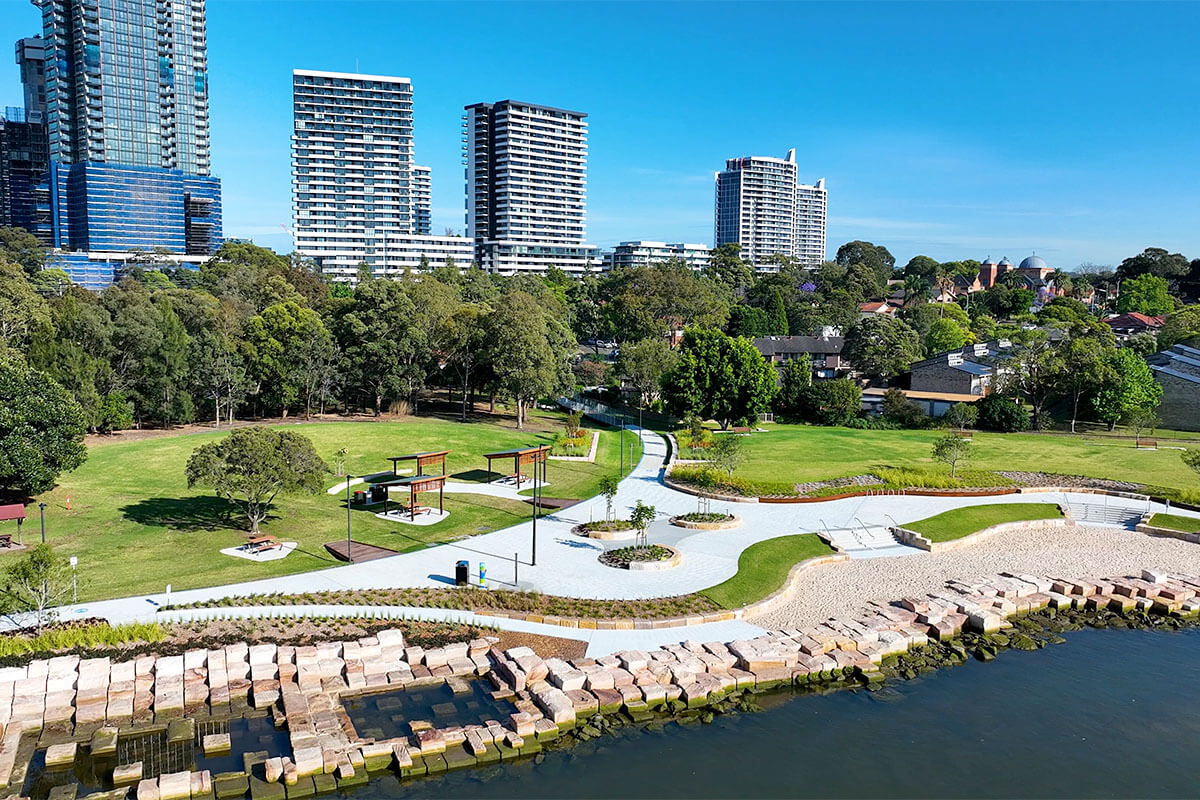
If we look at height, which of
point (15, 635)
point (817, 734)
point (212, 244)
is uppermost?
point (212, 244)

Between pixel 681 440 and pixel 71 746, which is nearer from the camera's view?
pixel 71 746

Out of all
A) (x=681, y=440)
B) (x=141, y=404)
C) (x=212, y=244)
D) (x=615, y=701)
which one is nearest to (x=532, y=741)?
(x=615, y=701)

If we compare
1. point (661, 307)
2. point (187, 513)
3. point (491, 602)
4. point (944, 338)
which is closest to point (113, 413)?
point (187, 513)

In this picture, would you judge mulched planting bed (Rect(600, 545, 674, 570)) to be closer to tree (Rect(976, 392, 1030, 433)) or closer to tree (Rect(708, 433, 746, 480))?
tree (Rect(708, 433, 746, 480))

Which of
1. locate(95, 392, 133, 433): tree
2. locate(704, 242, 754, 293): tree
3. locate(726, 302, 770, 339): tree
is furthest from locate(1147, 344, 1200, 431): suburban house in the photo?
locate(704, 242, 754, 293): tree

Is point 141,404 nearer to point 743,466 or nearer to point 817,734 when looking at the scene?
point 743,466

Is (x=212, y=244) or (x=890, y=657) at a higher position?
(x=212, y=244)

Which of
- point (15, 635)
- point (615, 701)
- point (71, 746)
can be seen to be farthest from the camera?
point (15, 635)

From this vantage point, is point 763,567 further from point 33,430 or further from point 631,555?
point 33,430
